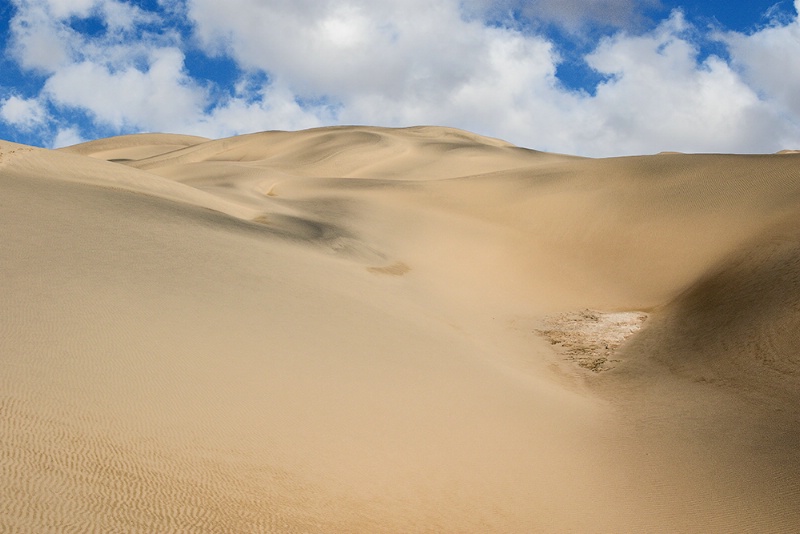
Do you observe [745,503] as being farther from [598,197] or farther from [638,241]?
[598,197]

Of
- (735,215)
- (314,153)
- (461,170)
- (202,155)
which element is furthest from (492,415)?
(202,155)

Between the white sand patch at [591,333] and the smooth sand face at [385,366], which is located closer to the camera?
the smooth sand face at [385,366]

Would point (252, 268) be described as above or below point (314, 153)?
below

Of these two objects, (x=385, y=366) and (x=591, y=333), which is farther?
(x=591, y=333)

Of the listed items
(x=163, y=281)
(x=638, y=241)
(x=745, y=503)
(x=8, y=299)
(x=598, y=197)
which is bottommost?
(x=745, y=503)

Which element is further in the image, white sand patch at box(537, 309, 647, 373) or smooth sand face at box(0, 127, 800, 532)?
white sand patch at box(537, 309, 647, 373)

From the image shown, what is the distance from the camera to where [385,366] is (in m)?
7.45

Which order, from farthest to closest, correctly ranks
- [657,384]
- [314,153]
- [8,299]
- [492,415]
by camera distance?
[314,153] < [657,384] < [492,415] < [8,299]

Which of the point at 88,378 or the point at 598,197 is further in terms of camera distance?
the point at 598,197

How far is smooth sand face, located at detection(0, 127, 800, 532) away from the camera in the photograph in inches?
173

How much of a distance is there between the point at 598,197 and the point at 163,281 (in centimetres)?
1340

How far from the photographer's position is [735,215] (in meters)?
14.7

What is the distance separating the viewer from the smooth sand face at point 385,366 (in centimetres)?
439

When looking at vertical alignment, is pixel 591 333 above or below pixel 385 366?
above
